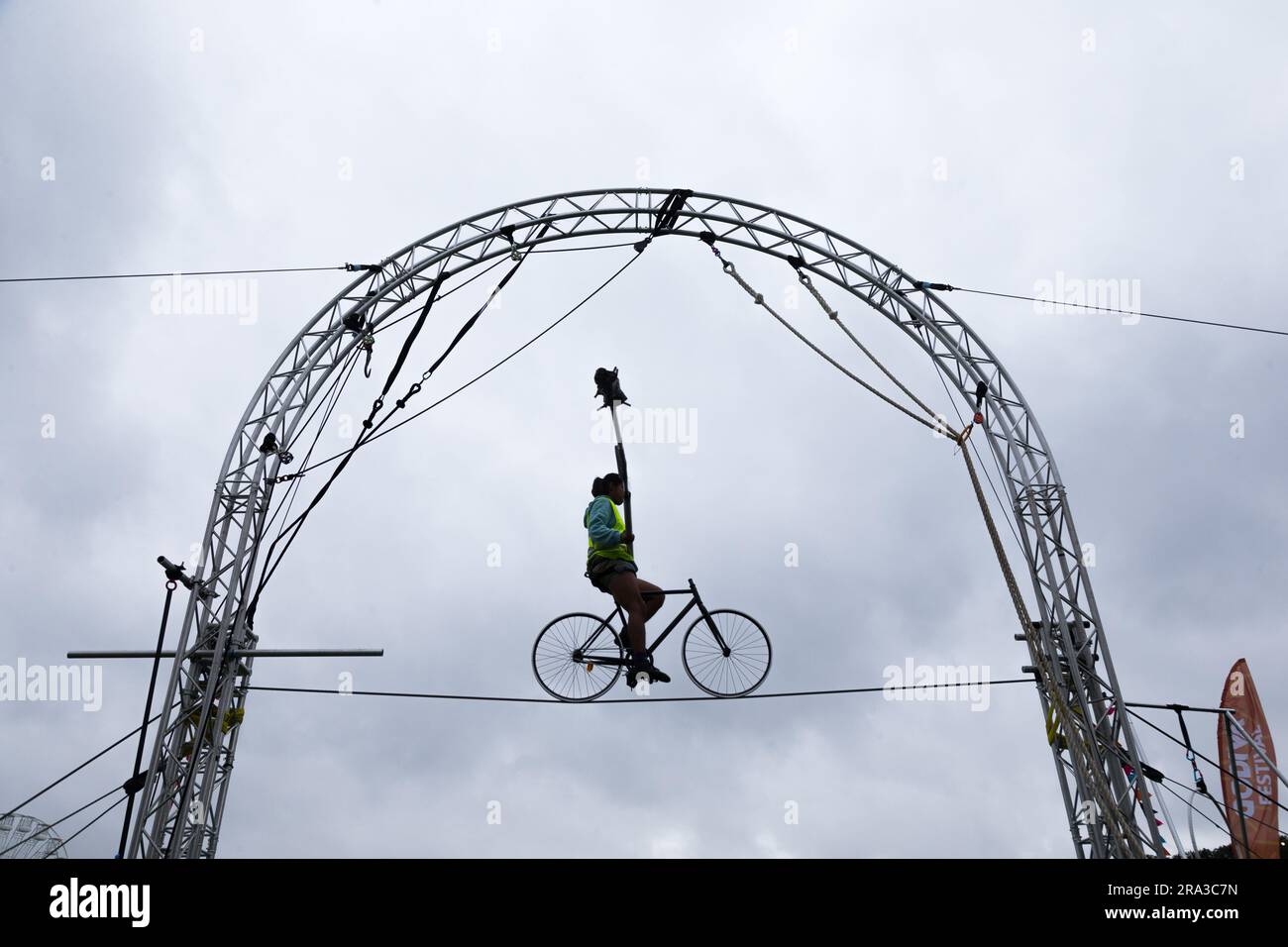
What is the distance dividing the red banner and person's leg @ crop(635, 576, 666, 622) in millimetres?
5693

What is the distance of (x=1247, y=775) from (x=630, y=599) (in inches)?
249

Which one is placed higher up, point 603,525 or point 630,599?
point 603,525

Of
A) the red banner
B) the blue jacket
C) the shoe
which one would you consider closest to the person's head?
the blue jacket

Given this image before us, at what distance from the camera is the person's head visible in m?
9.42

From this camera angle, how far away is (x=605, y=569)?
30.9ft

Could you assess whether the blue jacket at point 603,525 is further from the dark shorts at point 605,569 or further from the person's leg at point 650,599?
the person's leg at point 650,599

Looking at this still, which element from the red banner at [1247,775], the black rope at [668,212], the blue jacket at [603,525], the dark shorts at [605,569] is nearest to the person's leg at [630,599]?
the dark shorts at [605,569]

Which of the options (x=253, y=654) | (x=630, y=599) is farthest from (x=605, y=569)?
(x=253, y=654)

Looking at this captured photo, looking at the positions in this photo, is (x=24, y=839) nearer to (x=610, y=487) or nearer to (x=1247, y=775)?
(x=610, y=487)

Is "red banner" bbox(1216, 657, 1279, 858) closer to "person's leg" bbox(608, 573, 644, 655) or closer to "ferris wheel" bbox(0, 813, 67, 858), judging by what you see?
"person's leg" bbox(608, 573, 644, 655)

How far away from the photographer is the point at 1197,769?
971 cm

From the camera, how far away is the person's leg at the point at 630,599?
30.8ft
